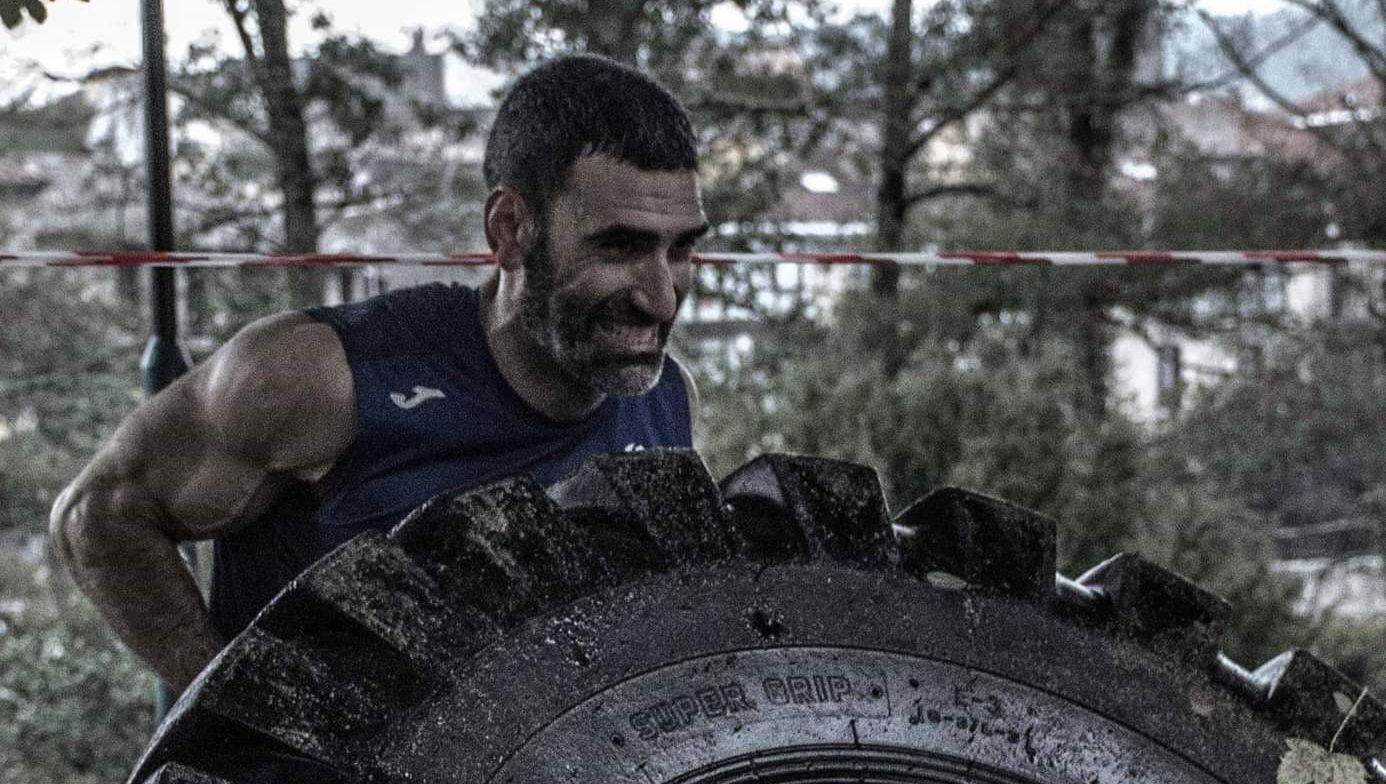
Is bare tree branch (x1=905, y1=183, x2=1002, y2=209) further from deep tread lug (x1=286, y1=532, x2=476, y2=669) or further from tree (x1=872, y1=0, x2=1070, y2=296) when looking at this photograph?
deep tread lug (x1=286, y1=532, x2=476, y2=669)

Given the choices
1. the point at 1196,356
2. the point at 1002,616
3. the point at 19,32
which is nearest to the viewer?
the point at 1002,616

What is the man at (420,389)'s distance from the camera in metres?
2.58

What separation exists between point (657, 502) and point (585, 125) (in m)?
0.92

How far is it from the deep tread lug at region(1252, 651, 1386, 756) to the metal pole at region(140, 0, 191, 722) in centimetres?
214

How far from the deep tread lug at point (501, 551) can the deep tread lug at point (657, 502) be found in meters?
0.05

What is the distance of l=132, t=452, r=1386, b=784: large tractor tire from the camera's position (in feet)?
5.52

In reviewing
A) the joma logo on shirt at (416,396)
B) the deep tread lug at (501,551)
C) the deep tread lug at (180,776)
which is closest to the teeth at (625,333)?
the joma logo on shirt at (416,396)

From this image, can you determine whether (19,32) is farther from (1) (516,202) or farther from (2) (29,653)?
(1) (516,202)

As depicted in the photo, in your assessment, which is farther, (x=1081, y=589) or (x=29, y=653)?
(x=29, y=653)

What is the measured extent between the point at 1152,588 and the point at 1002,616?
0.70ft

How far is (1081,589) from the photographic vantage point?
1966 mm

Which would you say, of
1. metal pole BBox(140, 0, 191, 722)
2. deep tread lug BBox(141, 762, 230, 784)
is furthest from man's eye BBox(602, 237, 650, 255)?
metal pole BBox(140, 0, 191, 722)

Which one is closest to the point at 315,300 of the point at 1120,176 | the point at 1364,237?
the point at 1120,176

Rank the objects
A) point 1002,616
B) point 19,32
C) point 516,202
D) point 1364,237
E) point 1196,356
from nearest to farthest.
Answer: point 1002,616 < point 516,202 < point 19,32 < point 1364,237 < point 1196,356
